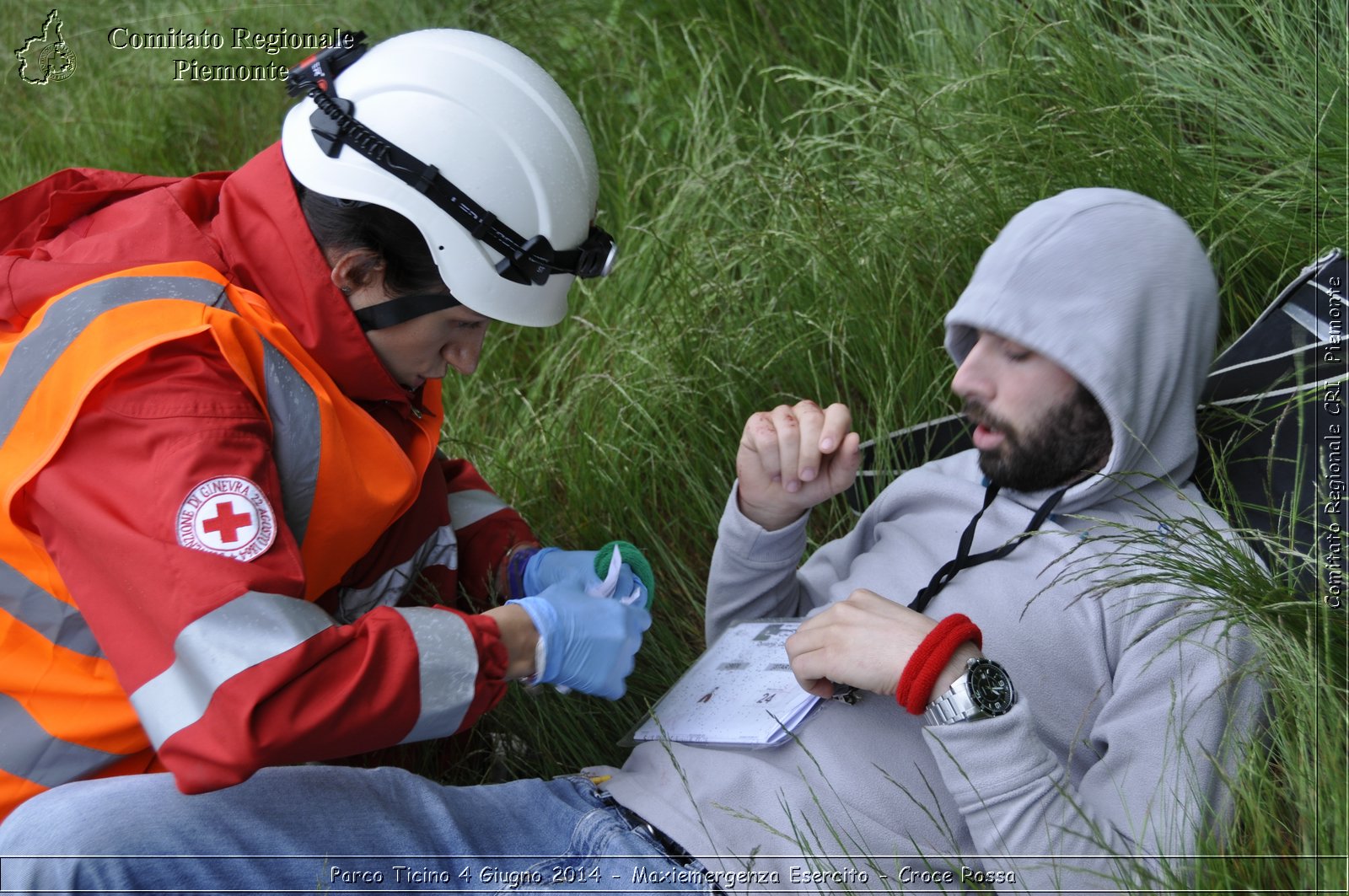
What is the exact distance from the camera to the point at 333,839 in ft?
6.84

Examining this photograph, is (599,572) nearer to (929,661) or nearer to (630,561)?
(630,561)

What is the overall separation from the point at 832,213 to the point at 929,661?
1.92 metres

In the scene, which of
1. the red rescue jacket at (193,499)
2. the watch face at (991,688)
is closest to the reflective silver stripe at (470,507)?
the red rescue jacket at (193,499)

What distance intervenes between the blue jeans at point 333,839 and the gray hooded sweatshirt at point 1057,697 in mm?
110

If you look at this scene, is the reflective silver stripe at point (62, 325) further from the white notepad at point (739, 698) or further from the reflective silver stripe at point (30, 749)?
the white notepad at point (739, 698)

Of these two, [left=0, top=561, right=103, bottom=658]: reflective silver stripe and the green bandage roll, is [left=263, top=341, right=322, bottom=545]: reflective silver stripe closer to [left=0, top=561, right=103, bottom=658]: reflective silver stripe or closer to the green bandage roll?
[left=0, top=561, right=103, bottom=658]: reflective silver stripe

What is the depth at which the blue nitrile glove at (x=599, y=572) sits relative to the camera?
253cm

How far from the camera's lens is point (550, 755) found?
2.85 meters

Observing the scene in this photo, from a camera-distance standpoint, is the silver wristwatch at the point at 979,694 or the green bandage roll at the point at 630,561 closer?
the silver wristwatch at the point at 979,694

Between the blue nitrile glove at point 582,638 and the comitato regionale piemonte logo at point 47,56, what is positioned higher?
the comitato regionale piemonte logo at point 47,56

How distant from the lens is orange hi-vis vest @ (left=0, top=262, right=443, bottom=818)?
1.91m

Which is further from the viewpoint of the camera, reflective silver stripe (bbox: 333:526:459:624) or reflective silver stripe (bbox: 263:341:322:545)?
reflective silver stripe (bbox: 333:526:459:624)

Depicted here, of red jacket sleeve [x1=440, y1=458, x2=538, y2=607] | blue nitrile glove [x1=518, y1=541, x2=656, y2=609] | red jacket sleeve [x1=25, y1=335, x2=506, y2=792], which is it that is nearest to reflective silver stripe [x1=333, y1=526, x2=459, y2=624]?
red jacket sleeve [x1=440, y1=458, x2=538, y2=607]

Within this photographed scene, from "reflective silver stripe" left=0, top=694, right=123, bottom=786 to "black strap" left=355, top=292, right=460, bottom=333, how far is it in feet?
2.97
